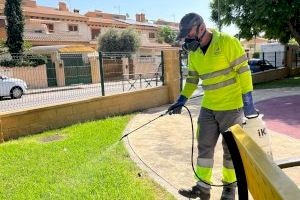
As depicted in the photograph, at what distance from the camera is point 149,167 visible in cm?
550

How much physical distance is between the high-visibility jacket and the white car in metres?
5.44

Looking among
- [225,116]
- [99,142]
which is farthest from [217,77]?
[99,142]

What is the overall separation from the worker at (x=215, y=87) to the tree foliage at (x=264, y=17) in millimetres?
15653

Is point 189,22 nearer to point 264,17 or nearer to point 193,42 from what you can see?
point 193,42

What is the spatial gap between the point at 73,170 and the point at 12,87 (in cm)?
425

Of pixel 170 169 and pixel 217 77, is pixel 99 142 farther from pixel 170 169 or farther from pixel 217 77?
pixel 217 77

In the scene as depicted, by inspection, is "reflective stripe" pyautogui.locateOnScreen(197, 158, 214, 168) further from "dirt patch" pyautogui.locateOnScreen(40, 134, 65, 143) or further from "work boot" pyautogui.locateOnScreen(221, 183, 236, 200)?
"dirt patch" pyautogui.locateOnScreen(40, 134, 65, 143)

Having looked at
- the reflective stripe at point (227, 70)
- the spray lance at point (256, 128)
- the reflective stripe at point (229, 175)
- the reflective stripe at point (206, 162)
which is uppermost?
the reflective stripe at point (227, 70)

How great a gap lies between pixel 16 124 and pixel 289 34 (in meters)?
19.5

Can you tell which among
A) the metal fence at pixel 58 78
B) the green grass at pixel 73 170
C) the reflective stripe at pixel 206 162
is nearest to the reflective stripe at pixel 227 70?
the reflective stripe at pixel 206 162

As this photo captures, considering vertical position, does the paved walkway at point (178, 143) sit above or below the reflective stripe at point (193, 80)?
below

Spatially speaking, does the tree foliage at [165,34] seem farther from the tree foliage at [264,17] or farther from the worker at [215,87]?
the worker at [215,87]

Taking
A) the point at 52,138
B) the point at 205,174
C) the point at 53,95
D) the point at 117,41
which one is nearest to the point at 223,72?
the point at 205,174

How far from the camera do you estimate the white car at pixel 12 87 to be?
27.4 feet
